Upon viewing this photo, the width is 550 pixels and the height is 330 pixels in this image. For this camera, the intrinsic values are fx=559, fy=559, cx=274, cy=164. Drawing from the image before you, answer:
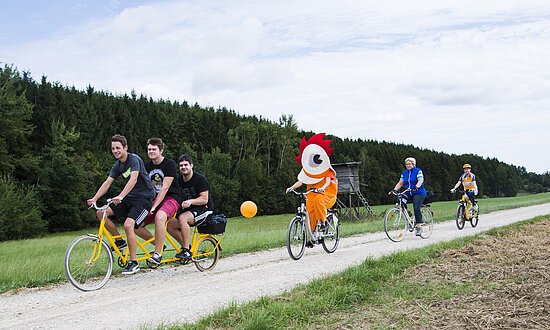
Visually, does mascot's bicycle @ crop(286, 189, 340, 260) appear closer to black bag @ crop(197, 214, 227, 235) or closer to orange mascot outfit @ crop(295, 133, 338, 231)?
orange mascot outfit @ crop(295, 133, 338, 231)

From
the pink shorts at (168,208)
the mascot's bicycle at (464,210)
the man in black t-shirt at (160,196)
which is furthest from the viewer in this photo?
the mascot's bicycle at (464,210)

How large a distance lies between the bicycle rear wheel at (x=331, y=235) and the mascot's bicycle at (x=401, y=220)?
2527 mm

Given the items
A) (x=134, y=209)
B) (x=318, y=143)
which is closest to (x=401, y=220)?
(x=318, y=143)

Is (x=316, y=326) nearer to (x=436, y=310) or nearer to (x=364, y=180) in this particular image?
(x=436, y=310)

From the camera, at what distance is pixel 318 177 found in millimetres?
12164

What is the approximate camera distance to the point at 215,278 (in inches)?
353

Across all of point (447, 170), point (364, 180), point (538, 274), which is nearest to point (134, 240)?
point (538, 274)

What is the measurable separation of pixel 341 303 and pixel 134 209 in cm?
431

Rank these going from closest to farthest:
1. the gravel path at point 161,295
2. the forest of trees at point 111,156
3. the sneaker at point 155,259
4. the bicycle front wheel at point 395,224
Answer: the gravel path at point 161,295, the sneaker at point 155,259, the bicycle front wheel at point 395,224, the forest of trees at point 111,156

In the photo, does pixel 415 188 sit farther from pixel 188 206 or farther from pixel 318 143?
pixel 188 206

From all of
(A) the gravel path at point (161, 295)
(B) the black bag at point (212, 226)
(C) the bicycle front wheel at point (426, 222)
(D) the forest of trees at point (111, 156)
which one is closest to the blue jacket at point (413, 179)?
(C) the bicycle front wheel at point (426, 222)

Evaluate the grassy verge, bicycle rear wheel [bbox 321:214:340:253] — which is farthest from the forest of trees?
the grassy verge

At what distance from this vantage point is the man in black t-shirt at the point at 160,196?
918 cm

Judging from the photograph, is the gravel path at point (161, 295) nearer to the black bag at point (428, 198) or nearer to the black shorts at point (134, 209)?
the black shorts at point (134, 209)
